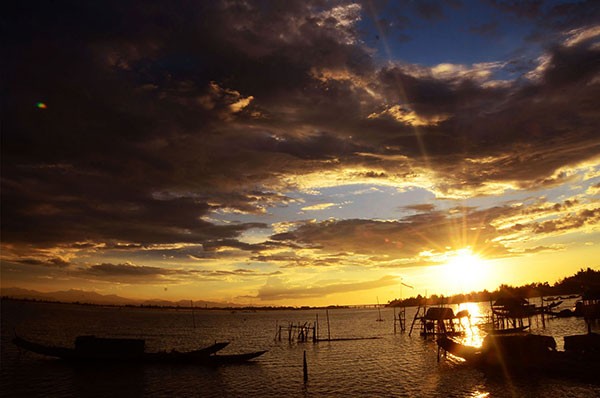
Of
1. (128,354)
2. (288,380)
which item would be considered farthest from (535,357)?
(128,354)

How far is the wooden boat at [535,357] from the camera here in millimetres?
32062

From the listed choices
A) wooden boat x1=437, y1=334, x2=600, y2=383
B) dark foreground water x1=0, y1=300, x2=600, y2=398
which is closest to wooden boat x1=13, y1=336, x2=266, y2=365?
dark foreground water x1=0, y1=300, x2=600, y2=398

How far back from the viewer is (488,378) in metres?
34.2

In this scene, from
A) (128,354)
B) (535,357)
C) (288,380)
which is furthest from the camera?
(128,354)

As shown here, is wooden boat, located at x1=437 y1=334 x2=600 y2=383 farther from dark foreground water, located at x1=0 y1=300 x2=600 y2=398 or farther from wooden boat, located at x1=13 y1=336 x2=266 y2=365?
wooden boat, located at x1=13 y1=336 x2=266 y2=365

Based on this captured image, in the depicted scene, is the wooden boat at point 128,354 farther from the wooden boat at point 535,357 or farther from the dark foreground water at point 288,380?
the wooden boat at point 535,357

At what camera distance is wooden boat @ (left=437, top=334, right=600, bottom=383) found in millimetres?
32062

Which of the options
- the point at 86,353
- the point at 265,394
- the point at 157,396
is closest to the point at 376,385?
the point at 265,394

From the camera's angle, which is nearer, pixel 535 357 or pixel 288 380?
pixel 535 357

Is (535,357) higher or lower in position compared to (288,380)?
higher

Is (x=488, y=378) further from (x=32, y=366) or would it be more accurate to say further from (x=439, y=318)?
(x=32, y=366)

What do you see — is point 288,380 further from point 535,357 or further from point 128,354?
point 535,357

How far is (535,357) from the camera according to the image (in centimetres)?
3453

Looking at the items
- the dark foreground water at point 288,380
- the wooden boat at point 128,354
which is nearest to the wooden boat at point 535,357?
the dark foreground water at point 288,380
